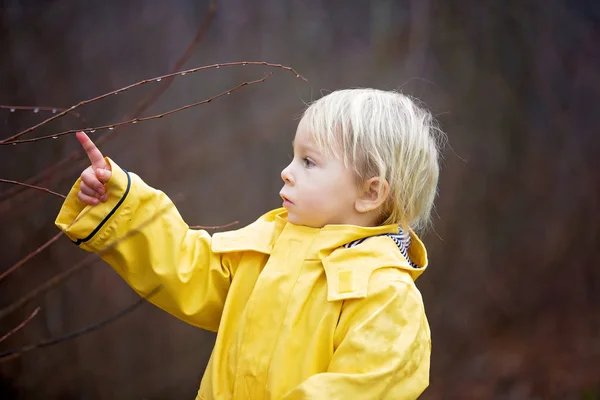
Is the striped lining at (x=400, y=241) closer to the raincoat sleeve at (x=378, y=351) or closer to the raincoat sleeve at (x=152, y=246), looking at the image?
the raincoat sleeve at (x=378, y=351)

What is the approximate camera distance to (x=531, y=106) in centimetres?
406

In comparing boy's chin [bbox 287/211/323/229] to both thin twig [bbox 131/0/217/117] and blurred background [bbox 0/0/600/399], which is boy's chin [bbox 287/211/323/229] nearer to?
thin twig [bbox 131/0/217/117]

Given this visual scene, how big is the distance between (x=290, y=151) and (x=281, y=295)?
2.04 m

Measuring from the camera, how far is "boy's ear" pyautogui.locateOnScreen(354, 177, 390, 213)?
1.58 metres

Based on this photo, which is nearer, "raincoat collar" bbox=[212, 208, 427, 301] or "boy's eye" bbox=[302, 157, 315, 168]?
"raincoat collar" bbox=[212, 208, 427, 301]

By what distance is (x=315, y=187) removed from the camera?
60.9 inches

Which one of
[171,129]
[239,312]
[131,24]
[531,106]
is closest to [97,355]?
[171,129]

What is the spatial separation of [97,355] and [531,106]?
2.61 meters

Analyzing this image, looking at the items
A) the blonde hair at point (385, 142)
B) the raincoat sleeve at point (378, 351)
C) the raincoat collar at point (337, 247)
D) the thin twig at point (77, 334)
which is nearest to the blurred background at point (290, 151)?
the blonde hair at point (385, 142)

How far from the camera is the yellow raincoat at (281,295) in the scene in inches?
55.6

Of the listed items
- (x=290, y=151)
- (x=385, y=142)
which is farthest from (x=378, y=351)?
(x=290, y=151)

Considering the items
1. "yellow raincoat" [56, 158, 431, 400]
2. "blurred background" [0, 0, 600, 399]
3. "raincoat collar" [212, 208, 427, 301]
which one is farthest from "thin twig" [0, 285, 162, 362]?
"blurred background" [0, 0, 600, 399]

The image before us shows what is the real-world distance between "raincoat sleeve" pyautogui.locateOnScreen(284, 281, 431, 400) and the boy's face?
0.67 ft

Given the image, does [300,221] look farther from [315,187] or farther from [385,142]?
[385,142]
